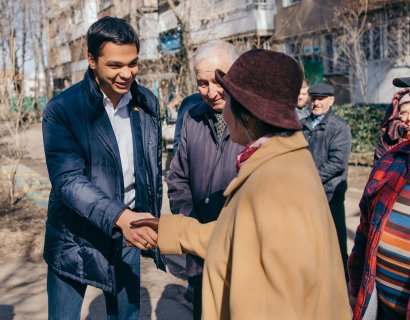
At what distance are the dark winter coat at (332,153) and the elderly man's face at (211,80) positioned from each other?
227cm

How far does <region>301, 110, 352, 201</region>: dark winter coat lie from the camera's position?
5293 mm

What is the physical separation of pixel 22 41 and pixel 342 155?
11112mm

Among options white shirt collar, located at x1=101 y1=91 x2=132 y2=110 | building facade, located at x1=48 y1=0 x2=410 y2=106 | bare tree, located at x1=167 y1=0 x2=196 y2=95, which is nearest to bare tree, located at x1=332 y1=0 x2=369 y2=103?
building facade, located at x1=48 y1=0 x2=410 y2=106

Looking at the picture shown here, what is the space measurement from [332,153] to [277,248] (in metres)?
3.69

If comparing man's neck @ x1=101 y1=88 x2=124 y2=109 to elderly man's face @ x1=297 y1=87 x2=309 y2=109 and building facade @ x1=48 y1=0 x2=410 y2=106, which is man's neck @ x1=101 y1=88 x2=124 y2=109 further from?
building facade @ x1=48 y1=0 x2=410 y2=106

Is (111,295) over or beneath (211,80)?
beneath

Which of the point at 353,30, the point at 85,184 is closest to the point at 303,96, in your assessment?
the point at 85,184

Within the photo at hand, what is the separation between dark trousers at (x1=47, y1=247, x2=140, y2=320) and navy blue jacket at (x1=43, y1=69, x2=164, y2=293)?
0.30ft

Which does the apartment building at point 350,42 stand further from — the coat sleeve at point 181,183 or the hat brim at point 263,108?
the hat brim at point 263,108

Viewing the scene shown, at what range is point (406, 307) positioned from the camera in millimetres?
2264

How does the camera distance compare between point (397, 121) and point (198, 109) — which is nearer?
point (198, 109)

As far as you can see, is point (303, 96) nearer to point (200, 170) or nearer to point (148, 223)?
point (200, 170)

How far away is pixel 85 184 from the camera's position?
109 inches

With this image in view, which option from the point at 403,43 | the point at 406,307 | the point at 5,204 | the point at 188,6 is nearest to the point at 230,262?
the point at 406,307
